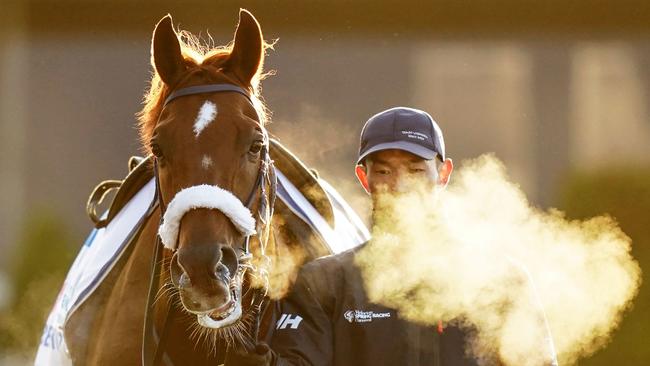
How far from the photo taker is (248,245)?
137 inches

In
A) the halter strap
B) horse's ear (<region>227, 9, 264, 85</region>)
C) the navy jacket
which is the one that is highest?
horse's ear (<region>227, 9, 264, 85</region>)

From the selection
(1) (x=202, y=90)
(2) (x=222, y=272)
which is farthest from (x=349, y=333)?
(1) (x=202, y=90)

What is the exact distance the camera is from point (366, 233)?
5.31 metres

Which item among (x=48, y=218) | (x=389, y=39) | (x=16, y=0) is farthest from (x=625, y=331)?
(x=16, y=0)

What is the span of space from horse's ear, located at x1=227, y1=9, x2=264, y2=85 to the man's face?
700 millimetres

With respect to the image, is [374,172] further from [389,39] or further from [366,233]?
[389,39]

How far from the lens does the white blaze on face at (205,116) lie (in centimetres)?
351

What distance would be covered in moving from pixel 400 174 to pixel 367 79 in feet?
48.9

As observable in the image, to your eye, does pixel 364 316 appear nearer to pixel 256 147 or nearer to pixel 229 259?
pixel 229 259

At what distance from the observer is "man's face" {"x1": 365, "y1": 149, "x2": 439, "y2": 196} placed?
3.28 meters

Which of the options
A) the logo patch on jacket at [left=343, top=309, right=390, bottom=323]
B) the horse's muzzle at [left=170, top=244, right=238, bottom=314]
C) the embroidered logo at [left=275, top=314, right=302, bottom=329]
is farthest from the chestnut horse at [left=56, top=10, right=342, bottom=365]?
the logo patch on jacket at [left=343, top=309, right=390, bottom=323]

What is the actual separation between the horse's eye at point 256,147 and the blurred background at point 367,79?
37.9 feet

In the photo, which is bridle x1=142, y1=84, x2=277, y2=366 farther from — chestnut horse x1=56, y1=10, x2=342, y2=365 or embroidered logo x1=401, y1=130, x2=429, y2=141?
embroidered logo x1=401, y1=130, x2=429, y2=141

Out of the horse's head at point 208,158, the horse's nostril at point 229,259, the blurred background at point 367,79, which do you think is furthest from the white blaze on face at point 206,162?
the blurred background at point 367,79
